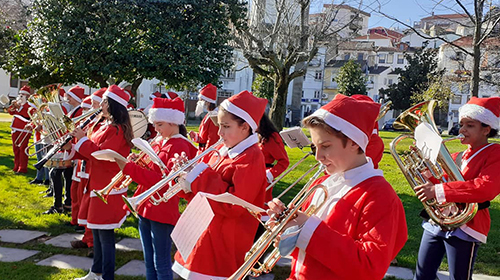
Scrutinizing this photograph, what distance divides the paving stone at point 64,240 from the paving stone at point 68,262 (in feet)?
1.51

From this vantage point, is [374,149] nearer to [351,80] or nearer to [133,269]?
[133,269]

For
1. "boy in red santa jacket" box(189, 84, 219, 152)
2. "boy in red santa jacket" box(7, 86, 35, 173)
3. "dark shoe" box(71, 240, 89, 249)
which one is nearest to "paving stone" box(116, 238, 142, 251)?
"dark shoe" box(71, 240, 89, 249)

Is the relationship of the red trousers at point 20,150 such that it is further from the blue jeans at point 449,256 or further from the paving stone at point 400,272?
the blue jeans at point 449,256

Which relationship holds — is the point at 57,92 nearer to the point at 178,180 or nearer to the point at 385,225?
the point at 178,180

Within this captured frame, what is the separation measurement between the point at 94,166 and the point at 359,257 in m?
3.33

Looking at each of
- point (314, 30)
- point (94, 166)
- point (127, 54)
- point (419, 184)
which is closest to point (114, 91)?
point (94, 166)

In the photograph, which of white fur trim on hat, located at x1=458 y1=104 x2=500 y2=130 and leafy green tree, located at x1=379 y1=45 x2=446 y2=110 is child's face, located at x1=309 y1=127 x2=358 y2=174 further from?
leafy green tree, located at x1=379 y1=45 x2=446 y2=110

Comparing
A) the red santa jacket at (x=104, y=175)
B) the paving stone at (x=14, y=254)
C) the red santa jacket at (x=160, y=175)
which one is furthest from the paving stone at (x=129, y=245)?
the red santa jacket at (x=160, y=175)

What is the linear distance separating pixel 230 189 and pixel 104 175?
2001 millimetres

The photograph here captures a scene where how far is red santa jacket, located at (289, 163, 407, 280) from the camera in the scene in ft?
6.16

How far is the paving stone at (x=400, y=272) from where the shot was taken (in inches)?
197

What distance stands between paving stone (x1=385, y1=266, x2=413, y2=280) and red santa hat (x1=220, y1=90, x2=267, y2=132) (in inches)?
113

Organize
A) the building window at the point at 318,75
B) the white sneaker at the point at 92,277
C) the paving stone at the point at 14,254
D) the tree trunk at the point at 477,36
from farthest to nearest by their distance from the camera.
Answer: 1. the building window at the point at 318,75
2. the tree trunk at the point at 477,36
3. the paving stone at the point at 14,254
4. the white sneaker at the point at 92,277

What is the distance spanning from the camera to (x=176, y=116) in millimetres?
4004
